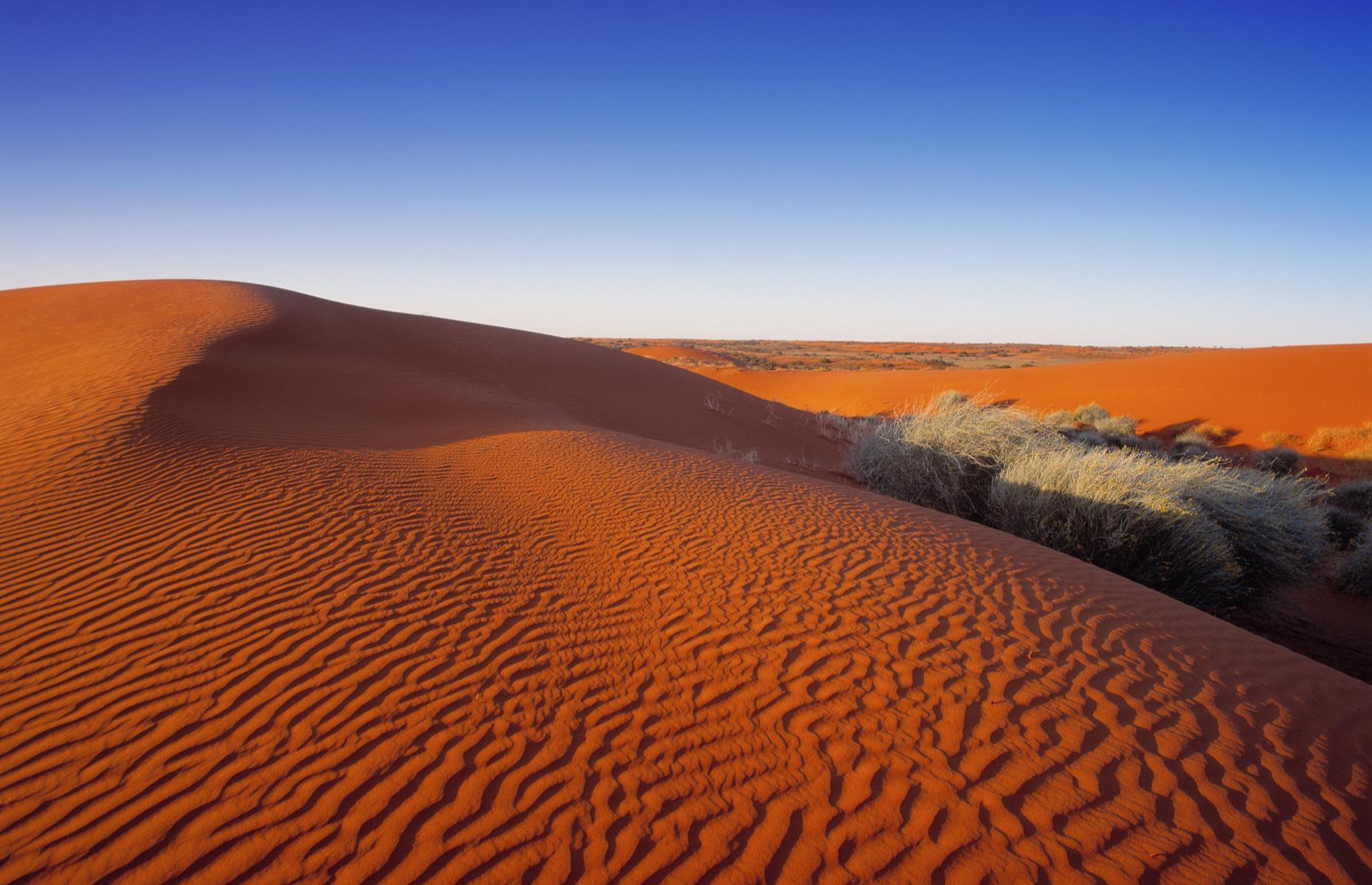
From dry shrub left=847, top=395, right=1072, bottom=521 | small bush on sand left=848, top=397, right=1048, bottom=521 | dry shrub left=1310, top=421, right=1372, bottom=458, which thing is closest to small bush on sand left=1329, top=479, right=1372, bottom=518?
dry shrub left=847, top=395, right=1072, bottom=521

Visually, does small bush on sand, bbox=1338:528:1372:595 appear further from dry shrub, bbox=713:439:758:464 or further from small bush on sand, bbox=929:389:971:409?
dry shrub, bbox=713:439:758:464

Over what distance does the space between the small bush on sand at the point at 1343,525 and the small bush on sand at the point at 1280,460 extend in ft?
17.0

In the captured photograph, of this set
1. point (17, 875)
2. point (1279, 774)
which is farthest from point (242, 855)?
point (1279, 774)

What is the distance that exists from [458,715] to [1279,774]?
442cm

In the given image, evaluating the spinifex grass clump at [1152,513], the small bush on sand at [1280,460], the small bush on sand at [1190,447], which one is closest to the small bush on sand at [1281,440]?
the small bush on sand at [1190,447]

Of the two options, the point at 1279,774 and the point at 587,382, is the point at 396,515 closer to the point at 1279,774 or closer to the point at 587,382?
the point at 1279,774

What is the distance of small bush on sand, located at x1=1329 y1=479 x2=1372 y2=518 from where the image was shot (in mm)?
12055

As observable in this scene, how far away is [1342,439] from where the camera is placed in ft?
61.0

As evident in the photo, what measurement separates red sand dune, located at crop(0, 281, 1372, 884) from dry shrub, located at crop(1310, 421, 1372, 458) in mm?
18709

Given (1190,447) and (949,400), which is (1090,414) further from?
(949,400)

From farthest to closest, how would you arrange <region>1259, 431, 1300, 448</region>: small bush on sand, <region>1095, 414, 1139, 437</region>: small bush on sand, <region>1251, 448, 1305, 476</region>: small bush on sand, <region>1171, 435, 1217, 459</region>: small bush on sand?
<region>1095, 414, 1139, 437</region>: small bush on sand → <region>1259, 431, 1300, 448</region>: small bush on sand → <region>1171, 435, 1217, 459</region>: small bush on sand → <region>1251, 448, 1305, 476</region>: small bush on sand

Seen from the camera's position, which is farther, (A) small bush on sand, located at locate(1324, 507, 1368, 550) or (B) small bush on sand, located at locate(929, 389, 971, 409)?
(B) small bush on sand, located at locate(929, 389, 971, 409)

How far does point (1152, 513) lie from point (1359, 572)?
4.14 meters

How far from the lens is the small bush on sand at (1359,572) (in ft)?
28.7
